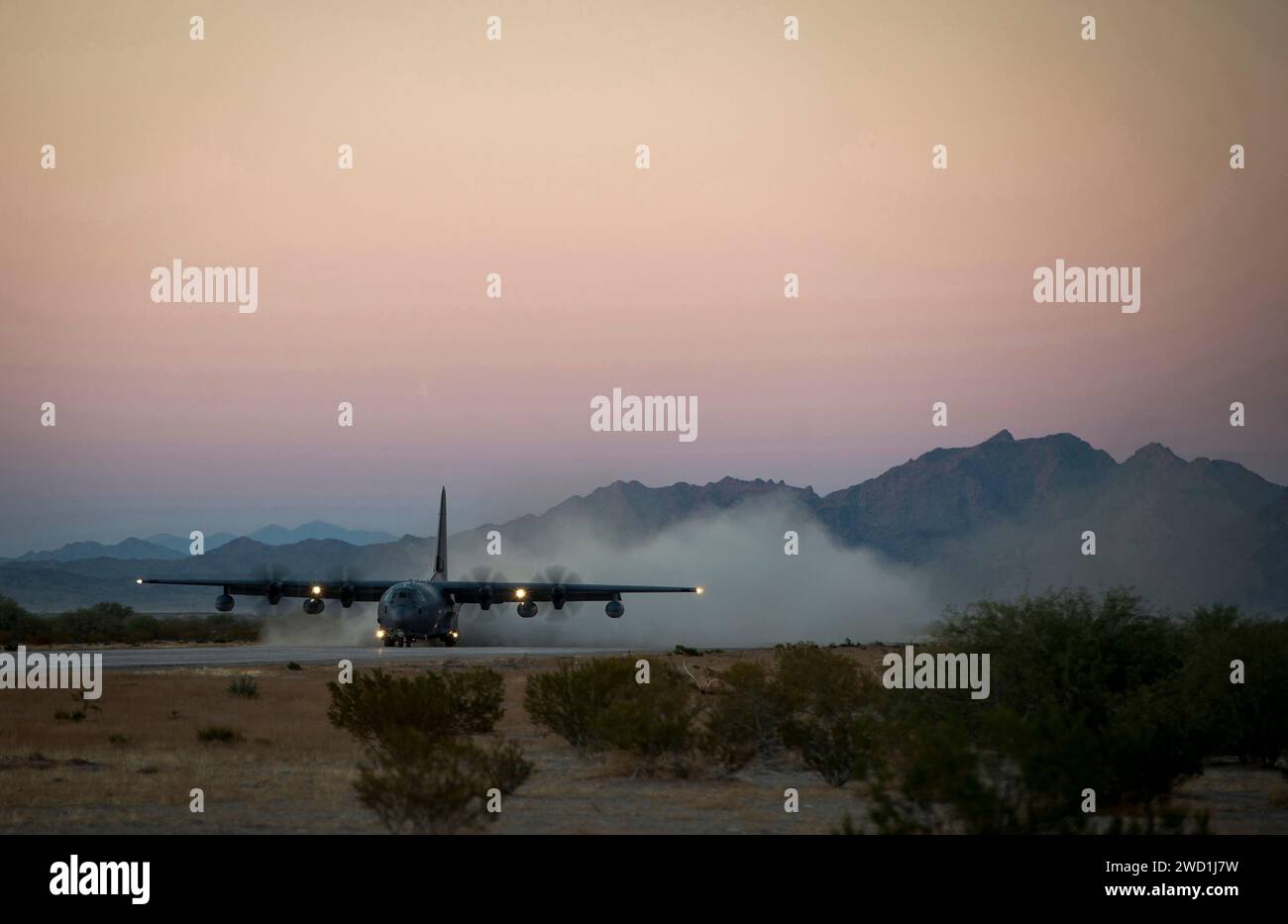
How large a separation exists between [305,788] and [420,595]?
51408 millimetres

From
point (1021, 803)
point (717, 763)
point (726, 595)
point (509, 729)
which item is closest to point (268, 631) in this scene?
point (726, 595)

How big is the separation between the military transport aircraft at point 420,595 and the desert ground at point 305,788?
35.5 m

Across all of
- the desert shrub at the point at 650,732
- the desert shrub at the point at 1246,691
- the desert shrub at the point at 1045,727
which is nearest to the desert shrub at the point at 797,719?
the desert shrub at the point at 650,732

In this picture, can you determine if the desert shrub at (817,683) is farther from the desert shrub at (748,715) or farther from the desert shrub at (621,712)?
the desert shrub at (621,712)

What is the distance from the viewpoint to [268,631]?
13762 centimetres

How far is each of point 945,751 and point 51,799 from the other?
16.0 metres

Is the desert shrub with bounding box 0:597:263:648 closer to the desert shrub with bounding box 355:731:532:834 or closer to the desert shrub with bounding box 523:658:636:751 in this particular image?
the desert shrub with bounding box 523:658:636:751

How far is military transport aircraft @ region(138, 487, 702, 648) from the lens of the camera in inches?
2968

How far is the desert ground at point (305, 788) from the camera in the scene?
21.2 metres

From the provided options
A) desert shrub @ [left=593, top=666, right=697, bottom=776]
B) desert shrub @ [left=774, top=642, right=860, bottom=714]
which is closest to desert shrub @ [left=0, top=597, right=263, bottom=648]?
Answer: desert shrub @ [left=774, top=642, right=860, bottom=714]

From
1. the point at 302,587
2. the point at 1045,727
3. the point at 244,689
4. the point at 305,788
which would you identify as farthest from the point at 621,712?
the point at 302,587
